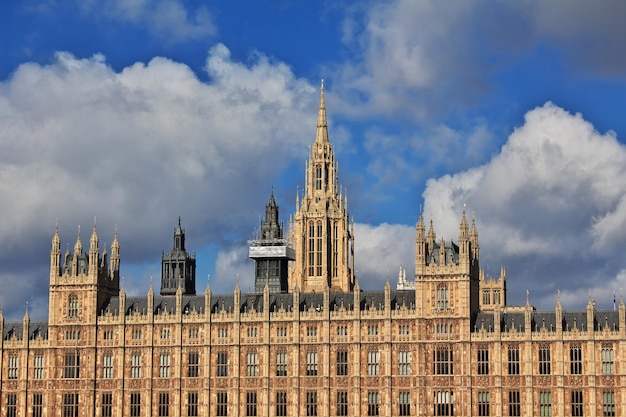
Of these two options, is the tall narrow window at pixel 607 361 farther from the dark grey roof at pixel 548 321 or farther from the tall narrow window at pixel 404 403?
the tall narrow window at pixel 404 403

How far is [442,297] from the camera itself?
19875cm

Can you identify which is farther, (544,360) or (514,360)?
(514,360)

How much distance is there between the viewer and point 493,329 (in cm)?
19612

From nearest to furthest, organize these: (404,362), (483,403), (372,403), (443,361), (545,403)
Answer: (545,403) < (483,403) < (443,361) < (404,362) < (372,403)

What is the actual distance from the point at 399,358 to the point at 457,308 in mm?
10403

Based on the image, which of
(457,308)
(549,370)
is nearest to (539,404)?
(549,370)

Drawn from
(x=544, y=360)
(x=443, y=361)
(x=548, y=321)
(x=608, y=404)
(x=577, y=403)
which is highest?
(x=548, y=321)

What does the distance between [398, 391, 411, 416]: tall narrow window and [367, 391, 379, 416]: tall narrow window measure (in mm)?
3215

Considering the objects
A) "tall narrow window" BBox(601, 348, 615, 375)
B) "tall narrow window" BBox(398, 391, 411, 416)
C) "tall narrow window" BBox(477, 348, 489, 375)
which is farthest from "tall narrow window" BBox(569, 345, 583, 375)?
"tall narrow window" BBox(398, 391, 411, 416)

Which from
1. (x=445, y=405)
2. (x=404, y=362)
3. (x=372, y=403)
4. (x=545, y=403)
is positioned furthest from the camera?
(x=372, y=403)

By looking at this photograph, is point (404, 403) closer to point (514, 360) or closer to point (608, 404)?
point (514, 360)

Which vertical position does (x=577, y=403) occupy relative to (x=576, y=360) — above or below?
below

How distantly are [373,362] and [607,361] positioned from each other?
103 ft

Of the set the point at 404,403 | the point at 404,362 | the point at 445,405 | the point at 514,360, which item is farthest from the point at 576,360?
the point at 404,403
